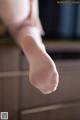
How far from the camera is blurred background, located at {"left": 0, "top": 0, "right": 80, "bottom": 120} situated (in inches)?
27.8

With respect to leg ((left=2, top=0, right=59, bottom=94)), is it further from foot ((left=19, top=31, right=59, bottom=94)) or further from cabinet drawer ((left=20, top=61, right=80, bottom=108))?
cabinet drawer ((left=20, top=61, right=80, bottom=108))

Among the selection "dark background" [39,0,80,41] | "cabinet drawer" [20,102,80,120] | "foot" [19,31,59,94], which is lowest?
"cabinet drawer" [20,102,80,120]

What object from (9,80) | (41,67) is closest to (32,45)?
(41,67)

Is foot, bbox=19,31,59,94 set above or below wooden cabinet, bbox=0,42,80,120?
above

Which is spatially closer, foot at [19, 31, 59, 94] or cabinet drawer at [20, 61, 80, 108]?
foot at [19, 31, 59, 94]

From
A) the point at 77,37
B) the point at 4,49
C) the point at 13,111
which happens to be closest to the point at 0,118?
the point at 13,111

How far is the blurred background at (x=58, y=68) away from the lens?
27.8 inches

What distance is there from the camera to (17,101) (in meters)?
0.74

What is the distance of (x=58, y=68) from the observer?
2.42ft

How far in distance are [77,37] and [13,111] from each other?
0.85 ft

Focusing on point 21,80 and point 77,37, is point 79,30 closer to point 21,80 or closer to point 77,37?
point 77,37

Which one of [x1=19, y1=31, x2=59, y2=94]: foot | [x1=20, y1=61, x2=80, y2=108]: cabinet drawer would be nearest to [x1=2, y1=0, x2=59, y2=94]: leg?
[x1=19, y1=31, x2=59, y2=94]: foot

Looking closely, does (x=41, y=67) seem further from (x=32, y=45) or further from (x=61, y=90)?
(x=61, y=90)

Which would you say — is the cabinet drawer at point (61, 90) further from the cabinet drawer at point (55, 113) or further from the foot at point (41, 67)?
the foot at point (41, 67)
